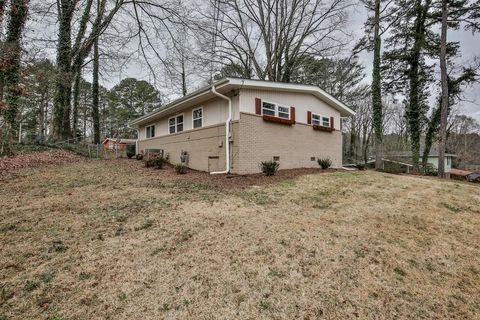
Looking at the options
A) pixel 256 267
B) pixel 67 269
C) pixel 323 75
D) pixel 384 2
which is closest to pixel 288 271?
pixel 256 267

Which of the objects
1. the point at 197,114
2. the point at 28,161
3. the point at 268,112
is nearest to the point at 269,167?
the point at 268,112

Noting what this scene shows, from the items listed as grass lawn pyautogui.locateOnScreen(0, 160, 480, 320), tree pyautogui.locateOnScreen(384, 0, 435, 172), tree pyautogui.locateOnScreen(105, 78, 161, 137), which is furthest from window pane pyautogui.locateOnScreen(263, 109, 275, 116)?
tree pyautogui.locateOnScreen(105, 78, 161, 137)

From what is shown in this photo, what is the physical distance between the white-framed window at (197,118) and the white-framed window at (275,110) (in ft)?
9.97

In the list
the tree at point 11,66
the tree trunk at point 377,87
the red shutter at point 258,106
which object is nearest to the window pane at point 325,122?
the tree trunk at point 377,87

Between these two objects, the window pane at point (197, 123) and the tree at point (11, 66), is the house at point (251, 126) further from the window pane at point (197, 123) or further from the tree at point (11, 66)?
the tree at point (11, 66)

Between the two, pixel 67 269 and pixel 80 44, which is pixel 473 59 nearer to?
pixel 67 269

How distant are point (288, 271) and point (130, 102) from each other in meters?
31.7

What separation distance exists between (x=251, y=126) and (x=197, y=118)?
3.25 m

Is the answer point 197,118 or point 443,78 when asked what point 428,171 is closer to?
point 443,78

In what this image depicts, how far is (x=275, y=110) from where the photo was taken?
10469 mm

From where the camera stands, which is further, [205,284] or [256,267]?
[256,267]

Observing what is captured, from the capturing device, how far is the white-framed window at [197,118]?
11141 mm

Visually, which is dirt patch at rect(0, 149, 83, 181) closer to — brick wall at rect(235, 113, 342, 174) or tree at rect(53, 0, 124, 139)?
tree at rect(53, 0, 124, 139)

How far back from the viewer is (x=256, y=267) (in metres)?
2.99
